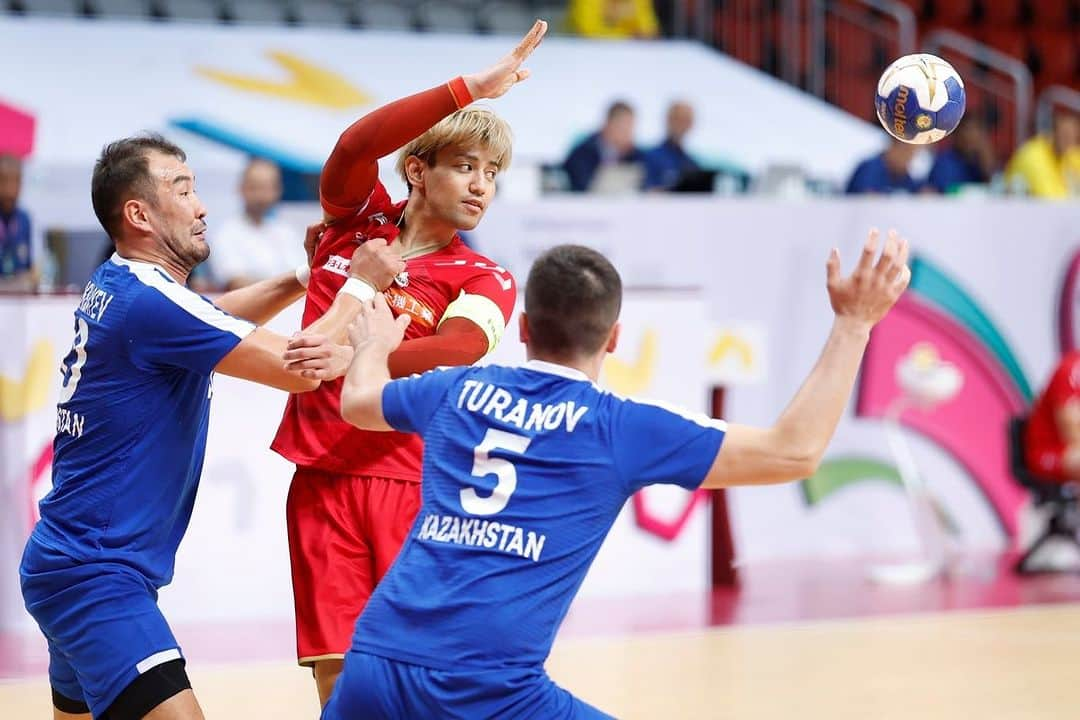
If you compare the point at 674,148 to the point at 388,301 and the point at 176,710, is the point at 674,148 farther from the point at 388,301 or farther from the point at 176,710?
the point at 176,710

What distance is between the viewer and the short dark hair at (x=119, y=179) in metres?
4.36

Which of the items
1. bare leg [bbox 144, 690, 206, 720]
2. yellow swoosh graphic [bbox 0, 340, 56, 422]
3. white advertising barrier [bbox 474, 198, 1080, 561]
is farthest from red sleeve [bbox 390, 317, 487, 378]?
white advertising barrier [bbox 474, 198, 1080, 561]

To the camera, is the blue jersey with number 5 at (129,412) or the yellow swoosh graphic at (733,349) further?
the yellow swoosh graphic at (733,349)

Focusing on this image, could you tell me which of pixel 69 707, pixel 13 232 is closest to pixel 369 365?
pixel 69 707

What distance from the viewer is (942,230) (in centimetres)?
1052

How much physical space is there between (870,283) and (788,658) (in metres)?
4.40

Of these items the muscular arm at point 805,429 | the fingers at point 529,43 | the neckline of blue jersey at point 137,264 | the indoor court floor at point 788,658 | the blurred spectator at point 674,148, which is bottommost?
the indoor court floor at point 788,658

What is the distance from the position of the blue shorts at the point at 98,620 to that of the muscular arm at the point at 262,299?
1040 millimetres

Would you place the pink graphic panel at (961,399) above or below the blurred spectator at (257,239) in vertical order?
below

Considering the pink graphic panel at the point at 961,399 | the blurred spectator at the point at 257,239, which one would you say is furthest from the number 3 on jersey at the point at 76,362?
the pink graphic panel at the point at 961,399

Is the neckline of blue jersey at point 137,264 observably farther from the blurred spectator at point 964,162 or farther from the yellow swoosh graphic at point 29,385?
the blurred spectator at point 964,162

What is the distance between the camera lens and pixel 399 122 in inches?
171

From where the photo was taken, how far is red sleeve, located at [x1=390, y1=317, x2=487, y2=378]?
4.30 meters

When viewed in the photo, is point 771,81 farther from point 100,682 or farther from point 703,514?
point 100,682
